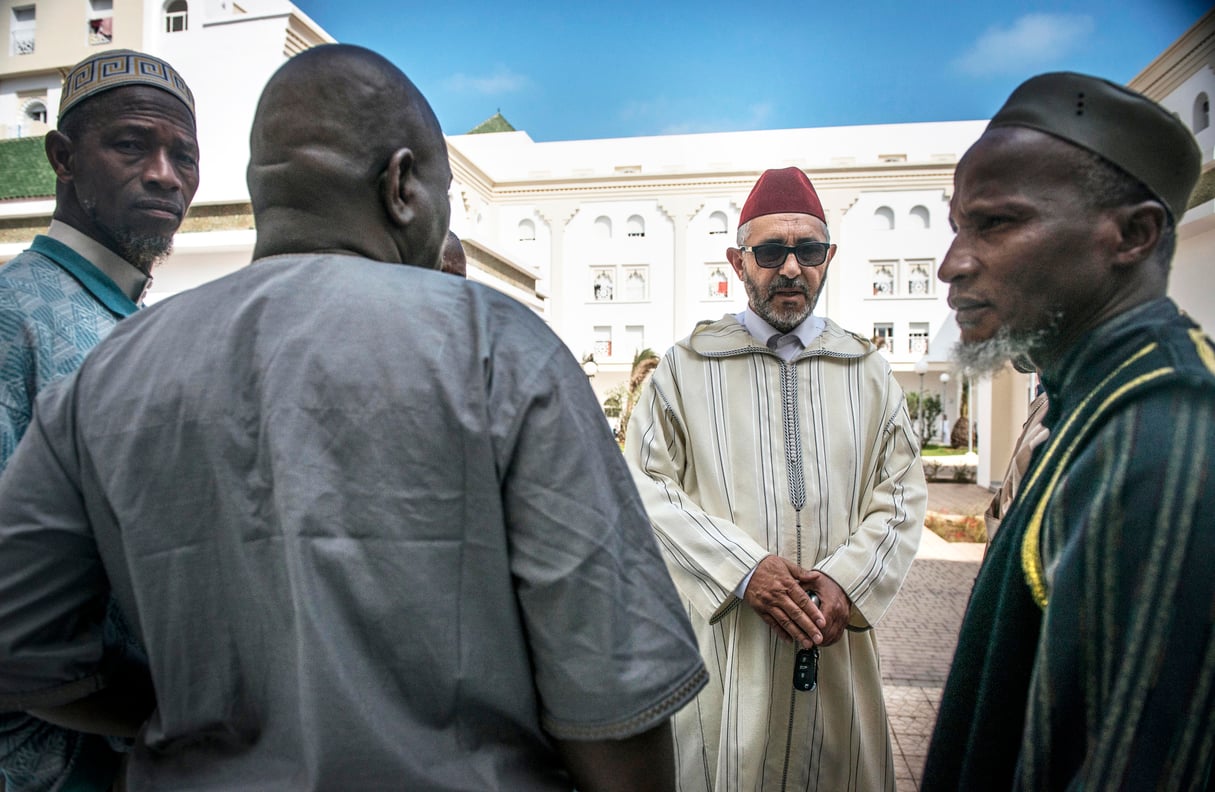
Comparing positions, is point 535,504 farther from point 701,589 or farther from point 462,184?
point 462,184

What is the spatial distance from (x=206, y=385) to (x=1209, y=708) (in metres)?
1.21

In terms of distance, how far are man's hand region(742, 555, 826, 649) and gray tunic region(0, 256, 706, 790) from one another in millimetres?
1220

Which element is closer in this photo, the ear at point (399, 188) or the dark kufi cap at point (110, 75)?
the ear at point (399, 188)

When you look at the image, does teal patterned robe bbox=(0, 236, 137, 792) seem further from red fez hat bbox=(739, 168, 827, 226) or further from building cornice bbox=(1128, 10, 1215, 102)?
building cornice bbox=(1128, 10, 1215, 102)

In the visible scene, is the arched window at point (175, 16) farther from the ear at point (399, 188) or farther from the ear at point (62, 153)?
the ear at point (399, 188)

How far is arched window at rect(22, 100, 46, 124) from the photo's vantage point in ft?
79.2

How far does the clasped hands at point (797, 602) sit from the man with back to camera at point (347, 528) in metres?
1.18

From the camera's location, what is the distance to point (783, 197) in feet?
8.77

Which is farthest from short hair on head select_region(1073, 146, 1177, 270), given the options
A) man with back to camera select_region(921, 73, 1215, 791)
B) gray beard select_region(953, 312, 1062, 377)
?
gray beard select_region(953, 312, 1062, 377)

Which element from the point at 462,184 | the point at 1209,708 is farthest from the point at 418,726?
the point at 462,184

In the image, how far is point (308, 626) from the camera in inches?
36.5

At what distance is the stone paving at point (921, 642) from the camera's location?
13.1 ft

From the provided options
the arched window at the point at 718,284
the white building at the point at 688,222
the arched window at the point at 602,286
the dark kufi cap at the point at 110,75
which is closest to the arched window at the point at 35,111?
the white building at the point at 688,222

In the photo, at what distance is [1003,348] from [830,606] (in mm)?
1133
